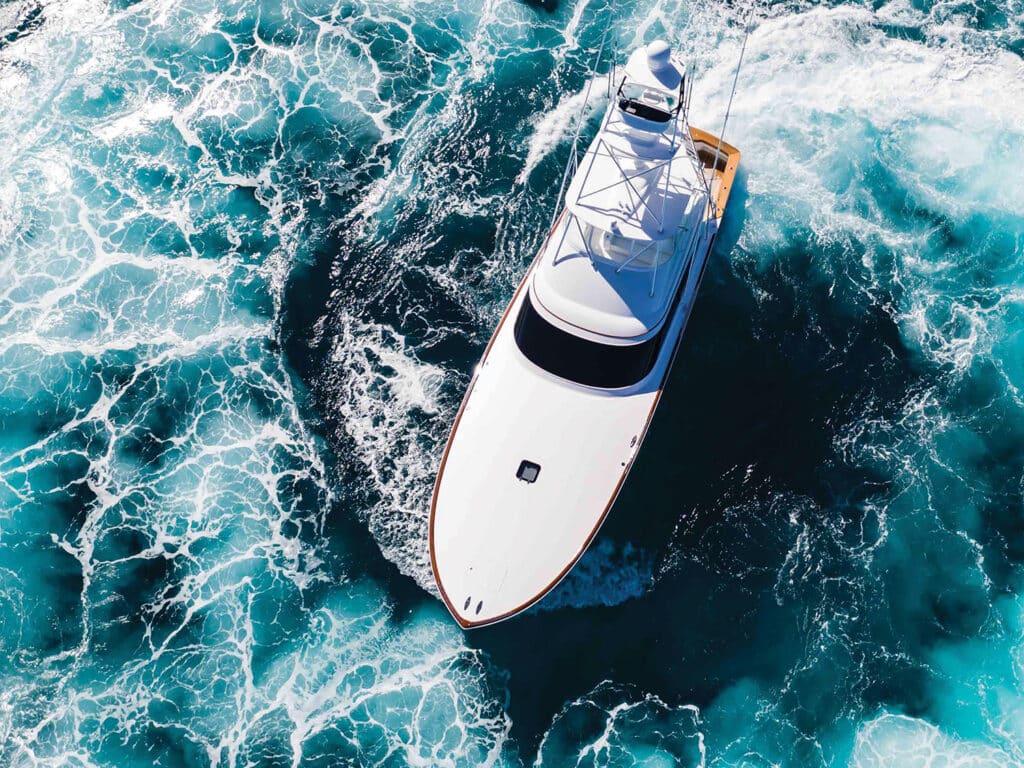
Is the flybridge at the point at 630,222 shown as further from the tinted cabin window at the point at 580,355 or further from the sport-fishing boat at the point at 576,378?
the tinted cabin window at the point at 580,355

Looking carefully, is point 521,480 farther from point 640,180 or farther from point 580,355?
point 640,180

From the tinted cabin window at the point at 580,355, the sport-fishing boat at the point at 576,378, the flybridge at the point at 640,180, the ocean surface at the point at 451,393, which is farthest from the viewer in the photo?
the ocean surface at the point at 451,393

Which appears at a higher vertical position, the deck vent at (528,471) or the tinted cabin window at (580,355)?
the tinted cabin window at (580,355)

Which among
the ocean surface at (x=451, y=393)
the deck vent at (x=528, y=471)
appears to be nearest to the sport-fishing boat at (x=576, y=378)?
the deck vent at (x=528, y=471)

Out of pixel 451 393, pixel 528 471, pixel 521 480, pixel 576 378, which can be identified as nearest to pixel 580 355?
pixel 576 378

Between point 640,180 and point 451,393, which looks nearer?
point 640,180

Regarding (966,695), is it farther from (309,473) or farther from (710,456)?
(309,473)
